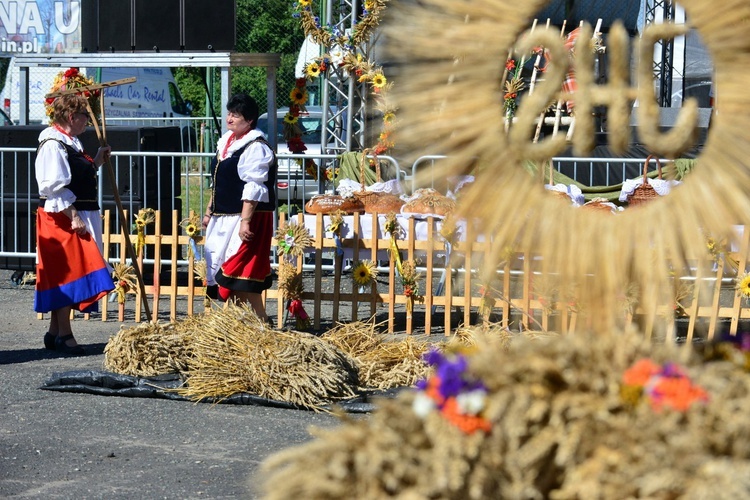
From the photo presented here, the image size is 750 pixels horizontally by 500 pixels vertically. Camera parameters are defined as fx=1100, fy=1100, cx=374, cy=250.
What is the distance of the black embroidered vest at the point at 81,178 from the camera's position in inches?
286

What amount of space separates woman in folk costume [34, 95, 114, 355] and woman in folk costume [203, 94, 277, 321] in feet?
2.58

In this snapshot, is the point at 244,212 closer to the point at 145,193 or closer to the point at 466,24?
the point at 145,193

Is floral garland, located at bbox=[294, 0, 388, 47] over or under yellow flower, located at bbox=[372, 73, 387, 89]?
over

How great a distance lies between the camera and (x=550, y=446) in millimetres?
2072

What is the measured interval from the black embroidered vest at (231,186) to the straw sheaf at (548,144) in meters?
5.09

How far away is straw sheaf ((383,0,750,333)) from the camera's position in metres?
2.23

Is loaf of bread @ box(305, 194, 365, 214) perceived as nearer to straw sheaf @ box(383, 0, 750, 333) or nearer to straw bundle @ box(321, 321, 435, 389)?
straw bundle @ box(321, 321, 435, 389)

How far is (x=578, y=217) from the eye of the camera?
7.66 ft

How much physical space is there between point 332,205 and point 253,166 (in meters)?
1.37

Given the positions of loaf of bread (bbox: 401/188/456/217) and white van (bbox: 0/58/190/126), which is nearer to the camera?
loaf of bread (bbox: 401/188/456/217)

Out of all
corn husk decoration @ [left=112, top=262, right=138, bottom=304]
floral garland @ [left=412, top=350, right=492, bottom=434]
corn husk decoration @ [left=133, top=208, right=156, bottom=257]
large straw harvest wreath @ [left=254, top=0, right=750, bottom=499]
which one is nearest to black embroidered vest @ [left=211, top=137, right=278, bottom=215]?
corn husk decoration @ [left=133, top=208, right=156, bottom=257]

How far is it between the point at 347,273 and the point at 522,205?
365 inches

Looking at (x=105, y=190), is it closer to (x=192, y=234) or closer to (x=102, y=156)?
(x=192, y=234)

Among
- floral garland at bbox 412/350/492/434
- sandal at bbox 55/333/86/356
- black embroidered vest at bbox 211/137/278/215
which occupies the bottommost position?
sandal at bbox 55/333/86/356
